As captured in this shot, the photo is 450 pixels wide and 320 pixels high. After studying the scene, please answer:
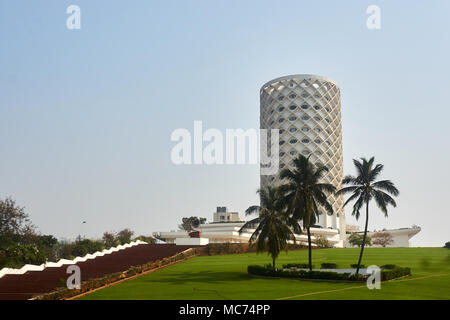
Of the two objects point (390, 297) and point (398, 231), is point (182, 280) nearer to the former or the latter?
point (390, 297)

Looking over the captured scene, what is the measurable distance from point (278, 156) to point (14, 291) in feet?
325

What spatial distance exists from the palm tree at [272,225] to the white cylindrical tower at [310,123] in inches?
3279

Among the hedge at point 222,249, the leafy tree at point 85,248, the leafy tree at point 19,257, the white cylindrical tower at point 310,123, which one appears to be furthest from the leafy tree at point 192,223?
the leafy tree at point 19,257

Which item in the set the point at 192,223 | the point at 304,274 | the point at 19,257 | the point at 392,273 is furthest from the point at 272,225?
the point at 192,223

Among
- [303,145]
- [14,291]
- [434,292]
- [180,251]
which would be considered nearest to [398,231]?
[303,145]

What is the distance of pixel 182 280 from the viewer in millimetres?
30000

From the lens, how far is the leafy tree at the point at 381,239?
97.4m

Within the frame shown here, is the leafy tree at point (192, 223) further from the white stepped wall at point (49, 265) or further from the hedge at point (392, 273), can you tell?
the hedge at point (392, 273)

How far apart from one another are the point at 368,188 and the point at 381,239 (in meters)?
71.7

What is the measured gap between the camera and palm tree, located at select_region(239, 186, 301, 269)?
3306 centimetres

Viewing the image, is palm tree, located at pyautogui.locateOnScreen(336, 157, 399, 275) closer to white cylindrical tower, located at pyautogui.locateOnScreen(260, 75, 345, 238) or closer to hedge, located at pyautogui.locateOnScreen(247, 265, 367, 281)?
hedge, located at pyautogui.locateOnScreen(247, 265, 367, 281)

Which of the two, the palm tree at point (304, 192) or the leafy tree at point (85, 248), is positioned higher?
the palm tree at point (304, 192)

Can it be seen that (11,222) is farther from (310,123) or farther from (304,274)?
(310,123)

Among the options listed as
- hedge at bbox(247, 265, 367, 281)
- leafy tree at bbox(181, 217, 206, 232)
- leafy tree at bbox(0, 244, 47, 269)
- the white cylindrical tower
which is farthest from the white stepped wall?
the white cylindrical tower
